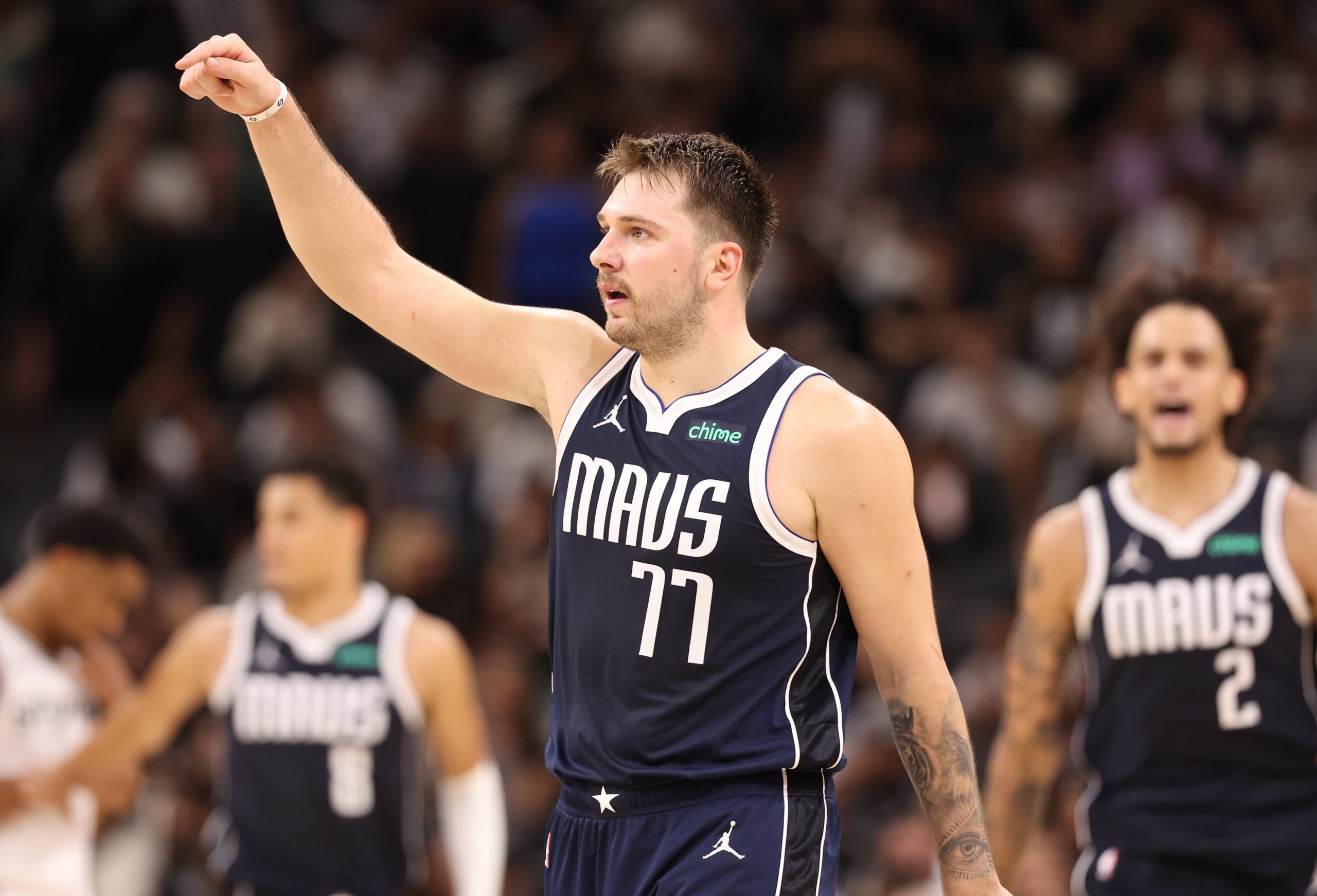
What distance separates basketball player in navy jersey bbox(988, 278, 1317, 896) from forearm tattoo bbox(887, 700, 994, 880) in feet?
5.32

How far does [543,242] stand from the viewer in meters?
12.5

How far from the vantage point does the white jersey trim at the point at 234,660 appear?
6738mm

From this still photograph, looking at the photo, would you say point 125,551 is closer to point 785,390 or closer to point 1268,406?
point 785,390

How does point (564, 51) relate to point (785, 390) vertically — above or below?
above

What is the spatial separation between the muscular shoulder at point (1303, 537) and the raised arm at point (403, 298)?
2.54m

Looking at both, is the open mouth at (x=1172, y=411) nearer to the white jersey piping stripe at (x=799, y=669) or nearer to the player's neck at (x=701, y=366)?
the player's neck at (x=701, y=366)

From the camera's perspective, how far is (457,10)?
15398 mm

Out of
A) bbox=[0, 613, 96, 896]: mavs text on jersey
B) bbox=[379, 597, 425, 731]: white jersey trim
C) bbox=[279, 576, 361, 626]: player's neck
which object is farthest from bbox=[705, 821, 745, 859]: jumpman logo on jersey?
bbox=[0, 613, 96, 896]: mavs text on jersey

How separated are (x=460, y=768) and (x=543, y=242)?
6.51 m

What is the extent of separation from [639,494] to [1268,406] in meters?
8.97

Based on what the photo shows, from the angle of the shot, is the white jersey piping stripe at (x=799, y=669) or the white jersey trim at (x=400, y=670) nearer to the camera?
the white jersey piping stripe at (x=799, y=669)

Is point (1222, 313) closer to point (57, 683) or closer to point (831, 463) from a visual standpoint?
point (831, 463)

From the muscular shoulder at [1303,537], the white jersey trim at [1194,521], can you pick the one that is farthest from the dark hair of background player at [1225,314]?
the muscular shoulder at [1303,537]

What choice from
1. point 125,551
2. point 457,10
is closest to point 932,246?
point 457,10
